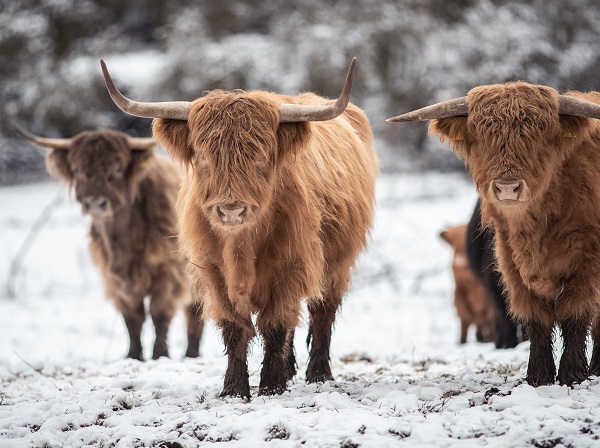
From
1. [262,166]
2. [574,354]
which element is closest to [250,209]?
[262,166]

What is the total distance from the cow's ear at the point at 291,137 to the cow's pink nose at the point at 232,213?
1.62ft

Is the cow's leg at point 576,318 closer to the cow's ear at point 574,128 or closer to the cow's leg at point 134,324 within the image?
the cow's ear at point 574,128

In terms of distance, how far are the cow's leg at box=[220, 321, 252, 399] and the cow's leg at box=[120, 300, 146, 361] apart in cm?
261

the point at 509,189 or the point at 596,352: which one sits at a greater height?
the point at 509,189

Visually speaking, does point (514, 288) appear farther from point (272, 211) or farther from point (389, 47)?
point (389, 47)

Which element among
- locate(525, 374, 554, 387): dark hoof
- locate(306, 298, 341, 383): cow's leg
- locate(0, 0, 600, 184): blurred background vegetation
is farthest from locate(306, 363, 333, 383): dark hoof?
locate(0, 0, 600, 184): blurred background vegetation

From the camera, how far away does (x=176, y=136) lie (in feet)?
14.3

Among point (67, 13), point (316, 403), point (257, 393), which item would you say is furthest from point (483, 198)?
point (67, 13)

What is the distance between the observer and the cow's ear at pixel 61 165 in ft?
23.2

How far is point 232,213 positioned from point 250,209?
113 mm

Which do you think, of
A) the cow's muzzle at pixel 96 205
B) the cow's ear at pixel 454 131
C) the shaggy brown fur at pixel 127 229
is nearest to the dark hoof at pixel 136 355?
the shaggy brown fur at pixel 127 229

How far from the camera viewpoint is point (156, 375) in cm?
515

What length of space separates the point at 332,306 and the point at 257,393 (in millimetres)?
969

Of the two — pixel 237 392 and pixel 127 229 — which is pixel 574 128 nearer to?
pixel 237 392
